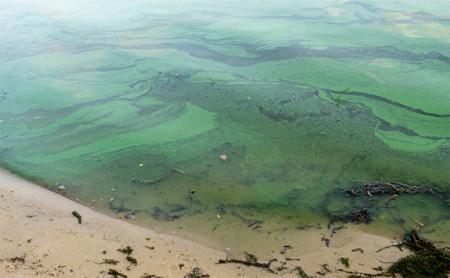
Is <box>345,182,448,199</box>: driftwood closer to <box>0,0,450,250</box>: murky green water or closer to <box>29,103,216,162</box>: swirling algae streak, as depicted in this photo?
<box>0,0,450,250</box>: murky green water

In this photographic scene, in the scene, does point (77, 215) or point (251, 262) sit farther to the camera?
point (77, 215)

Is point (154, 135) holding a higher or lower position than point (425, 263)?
higher

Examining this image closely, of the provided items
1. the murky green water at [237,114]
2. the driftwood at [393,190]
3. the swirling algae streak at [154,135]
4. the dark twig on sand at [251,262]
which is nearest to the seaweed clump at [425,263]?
the murky green water at [237,114]

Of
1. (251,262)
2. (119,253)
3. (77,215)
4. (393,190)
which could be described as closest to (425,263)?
(393,190)

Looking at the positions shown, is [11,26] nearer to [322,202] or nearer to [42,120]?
[42,120]

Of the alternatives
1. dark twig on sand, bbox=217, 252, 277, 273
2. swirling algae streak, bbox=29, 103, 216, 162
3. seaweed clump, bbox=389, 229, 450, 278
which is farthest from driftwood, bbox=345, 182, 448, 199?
swirling algae streak, bbox=29, 103, 216, 162


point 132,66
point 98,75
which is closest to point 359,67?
point 132,66

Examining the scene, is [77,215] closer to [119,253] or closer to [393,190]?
[119,253]
